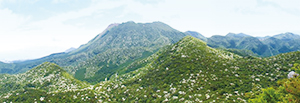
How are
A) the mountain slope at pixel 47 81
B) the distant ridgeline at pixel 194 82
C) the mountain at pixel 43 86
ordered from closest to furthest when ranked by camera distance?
the distant ridgeline at pixel 194 82 < the mountain at pixel 43 86 < the mountain slope at pixel 47 81

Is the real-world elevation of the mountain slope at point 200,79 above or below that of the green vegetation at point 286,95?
below

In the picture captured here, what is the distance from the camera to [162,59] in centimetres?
7931

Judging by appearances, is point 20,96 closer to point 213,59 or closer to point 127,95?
point 127,95

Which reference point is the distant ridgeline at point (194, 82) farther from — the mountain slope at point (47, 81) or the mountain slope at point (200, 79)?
the mountain slope at point (47, 81)

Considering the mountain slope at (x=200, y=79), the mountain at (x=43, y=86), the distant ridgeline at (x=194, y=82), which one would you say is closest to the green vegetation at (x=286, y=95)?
the distant ridgeline at (x=194, y=82)

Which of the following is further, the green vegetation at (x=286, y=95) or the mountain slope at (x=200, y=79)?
the mountain slope at (x=200, y=79)

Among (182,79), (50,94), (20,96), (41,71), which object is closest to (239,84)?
(182,79)

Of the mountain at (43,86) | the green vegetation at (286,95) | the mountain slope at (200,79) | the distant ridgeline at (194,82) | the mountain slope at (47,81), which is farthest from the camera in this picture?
the mountain slope at (47,81)

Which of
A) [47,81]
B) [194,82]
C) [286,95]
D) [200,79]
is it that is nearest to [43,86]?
[47,81]

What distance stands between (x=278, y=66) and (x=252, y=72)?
8984 millimetres

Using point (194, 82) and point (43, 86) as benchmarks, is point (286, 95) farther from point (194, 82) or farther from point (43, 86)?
point (43, 86)


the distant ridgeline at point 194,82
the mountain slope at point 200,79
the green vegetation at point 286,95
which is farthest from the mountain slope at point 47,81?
the green vegetation at point 286,95

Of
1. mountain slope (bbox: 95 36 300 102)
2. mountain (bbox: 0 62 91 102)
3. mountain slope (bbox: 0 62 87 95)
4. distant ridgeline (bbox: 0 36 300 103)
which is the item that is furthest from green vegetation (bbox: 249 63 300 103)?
mountain slope (bbox: 0 62 87 95)

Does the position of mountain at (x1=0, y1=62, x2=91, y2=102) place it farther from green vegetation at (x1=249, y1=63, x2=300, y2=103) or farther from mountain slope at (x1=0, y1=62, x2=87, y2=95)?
green vegetation at (x1=249, y1=63, x2=300, y2=103)
